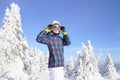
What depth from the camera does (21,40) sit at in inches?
1646

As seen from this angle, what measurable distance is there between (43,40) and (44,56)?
315ft

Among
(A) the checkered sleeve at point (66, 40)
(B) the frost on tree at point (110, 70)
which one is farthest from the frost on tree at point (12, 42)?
(B) the frost on tree at point (110, 70)

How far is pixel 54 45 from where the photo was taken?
30.1ft

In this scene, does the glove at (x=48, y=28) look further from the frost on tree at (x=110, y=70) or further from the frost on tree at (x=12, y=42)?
the frost on tree at (x=110, y=70)

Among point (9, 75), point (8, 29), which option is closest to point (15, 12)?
point (8, 29)

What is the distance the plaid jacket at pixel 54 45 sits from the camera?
8958mm

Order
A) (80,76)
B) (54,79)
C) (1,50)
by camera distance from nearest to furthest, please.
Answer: (54,79) → (1,50) → (80,76)

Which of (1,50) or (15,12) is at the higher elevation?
(15,12)

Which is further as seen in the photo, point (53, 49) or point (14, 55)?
point (14, 55)

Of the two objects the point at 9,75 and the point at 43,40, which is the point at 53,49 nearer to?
the point at 43,40

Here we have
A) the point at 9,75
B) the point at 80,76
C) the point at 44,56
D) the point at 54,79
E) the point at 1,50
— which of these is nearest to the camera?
the point at 54,79

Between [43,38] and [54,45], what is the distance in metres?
0.47

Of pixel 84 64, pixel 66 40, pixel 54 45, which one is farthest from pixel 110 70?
pixel 54 45

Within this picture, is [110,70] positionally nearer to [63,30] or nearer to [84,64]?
[84,64]
